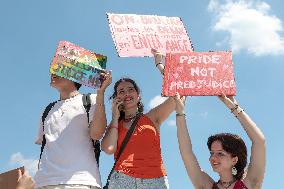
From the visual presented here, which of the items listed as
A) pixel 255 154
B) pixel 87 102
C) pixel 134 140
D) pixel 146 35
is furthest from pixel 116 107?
pixel 255 154

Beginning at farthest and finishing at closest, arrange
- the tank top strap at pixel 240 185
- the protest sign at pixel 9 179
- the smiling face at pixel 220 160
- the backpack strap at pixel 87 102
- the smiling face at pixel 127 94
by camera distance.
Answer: the smiling face at pixel 127 94, the backpack strap at pixel 87 102, the smiling face at pixel 220 160, the tank top strap at pixel 240 185, the protest sign at pixel 9 179

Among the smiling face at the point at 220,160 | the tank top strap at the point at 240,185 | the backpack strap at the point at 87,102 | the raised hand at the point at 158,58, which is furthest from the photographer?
the raised hand at the point at 158,58

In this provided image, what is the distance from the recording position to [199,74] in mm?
6117

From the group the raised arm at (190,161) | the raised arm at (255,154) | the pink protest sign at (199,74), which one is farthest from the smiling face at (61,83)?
the raised arm at (255,154)

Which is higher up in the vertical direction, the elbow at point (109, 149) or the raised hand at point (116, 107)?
the raised hand at point (116, 107)

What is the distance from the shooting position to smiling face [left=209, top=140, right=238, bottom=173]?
5441mm

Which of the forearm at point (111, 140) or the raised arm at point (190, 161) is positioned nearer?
the raised arm at point (190, 161)

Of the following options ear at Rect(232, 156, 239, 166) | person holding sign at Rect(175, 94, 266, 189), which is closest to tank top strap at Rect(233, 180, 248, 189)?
person holding sign at Rect(175, 94, 266, 189)

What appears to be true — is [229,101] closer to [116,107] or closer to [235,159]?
[235,159]

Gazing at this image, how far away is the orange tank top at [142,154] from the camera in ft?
18.7

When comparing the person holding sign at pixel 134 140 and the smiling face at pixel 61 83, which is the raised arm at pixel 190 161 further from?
the smiling face at pixel 61 83

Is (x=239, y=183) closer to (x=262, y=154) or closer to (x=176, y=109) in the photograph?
(x=262, y=154)

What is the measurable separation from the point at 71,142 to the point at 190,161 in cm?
130

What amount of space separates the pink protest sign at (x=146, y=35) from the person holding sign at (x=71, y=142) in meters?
0.64
